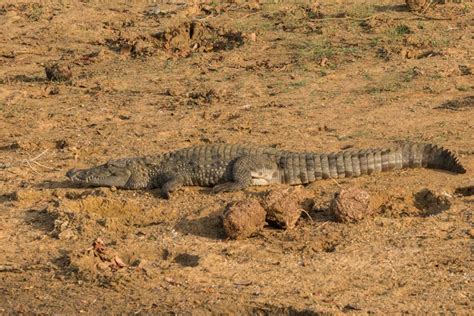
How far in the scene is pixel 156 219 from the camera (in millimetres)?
7891

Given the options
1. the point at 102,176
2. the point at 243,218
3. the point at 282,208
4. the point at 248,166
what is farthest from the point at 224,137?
the point at 243,218

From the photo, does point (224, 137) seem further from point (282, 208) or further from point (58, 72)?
point (58, 72)

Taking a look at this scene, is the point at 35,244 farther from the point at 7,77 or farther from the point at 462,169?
the point at 7,77

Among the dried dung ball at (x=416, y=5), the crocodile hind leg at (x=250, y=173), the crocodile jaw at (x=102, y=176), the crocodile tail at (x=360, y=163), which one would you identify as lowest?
the crocodile jaw at (x=102, y=176)

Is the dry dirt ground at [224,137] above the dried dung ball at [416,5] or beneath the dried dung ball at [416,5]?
beneath

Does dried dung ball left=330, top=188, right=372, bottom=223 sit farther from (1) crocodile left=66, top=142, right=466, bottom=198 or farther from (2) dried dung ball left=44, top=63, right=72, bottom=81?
(2) dried dung ball left=44, top=63, right=72, bottom=81

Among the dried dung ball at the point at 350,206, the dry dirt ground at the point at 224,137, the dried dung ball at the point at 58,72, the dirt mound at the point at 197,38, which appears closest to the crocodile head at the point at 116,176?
the dry dirt ground at the point at 224,137

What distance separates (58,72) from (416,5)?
5634 mm

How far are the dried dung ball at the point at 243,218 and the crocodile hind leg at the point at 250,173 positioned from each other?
1.20 m

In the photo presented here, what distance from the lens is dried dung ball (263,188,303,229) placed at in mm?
7262

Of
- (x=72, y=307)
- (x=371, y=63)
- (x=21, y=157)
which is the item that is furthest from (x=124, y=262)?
(x=371, y=63)

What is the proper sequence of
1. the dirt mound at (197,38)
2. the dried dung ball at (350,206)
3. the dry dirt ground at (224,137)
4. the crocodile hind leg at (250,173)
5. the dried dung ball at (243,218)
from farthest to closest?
the dirt mound at (197,38) → the crocodile hind leg at (250,173) → the dried dung ball at (350,206) → the dried dung ball at (243,218) → the dry dirt ground at (224,137)

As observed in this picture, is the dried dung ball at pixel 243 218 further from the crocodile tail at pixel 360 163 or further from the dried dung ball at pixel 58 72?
the dried dung ball at pixel 58 72

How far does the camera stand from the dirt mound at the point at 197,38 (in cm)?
1349
